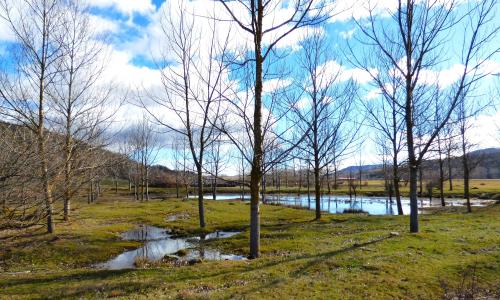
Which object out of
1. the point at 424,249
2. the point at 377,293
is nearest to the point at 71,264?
the point at 377,293

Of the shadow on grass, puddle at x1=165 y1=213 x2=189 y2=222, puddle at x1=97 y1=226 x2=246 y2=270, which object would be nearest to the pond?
puddle at x1=165 y1=213 x2=189 y2=222

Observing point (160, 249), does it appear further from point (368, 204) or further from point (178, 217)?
point (368, 204)

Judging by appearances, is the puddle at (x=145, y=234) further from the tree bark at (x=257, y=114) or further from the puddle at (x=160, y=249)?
the tree bark at (x=257, y=114)

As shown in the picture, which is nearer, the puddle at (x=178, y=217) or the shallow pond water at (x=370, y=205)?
the puddle at (x=178, y=217)

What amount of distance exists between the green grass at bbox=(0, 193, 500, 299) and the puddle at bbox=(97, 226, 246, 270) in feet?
2.62

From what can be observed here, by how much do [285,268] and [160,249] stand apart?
10.3m

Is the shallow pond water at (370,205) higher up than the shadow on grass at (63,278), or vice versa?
the shadow on grass at (63,278)

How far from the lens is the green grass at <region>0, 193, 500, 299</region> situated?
31.7 ft

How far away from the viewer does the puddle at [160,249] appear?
1672 cm

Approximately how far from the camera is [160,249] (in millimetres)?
20031

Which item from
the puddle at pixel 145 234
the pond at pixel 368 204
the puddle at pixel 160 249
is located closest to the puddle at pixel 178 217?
the puddle at pixel 145 234

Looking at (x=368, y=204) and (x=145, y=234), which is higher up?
(x=145, y=234)

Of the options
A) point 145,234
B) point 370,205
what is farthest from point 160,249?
point 370,205

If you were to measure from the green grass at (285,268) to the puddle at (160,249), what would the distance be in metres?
0.80
